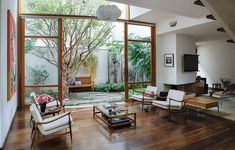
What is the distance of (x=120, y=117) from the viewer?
13.9 ft

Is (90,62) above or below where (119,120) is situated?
above

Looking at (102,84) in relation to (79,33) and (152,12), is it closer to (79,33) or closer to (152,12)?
(79,33)

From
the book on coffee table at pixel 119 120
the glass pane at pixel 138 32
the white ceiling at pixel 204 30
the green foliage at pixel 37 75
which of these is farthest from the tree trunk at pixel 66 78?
the white ceiling at pixel 204 30

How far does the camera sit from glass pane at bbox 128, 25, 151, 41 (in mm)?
6750

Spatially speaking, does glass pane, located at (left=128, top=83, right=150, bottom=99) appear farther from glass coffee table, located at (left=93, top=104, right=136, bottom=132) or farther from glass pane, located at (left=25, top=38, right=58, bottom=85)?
glass pane, located at (left=25, top=38, right=58, bottom=85)

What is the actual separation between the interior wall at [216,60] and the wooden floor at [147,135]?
6032mm

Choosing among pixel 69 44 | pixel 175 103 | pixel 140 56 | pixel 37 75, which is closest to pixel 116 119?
pixel 175 103

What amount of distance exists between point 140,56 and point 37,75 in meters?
3.82

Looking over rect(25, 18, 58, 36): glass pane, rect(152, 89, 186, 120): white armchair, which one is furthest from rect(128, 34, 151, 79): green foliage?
rect(25, 18, 58, 36): glass pane

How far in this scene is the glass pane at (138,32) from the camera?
675cm

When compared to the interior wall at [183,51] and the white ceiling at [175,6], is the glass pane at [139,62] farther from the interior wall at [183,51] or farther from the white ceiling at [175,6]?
the white ceiling at [175,6]

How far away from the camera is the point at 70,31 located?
26.2ft

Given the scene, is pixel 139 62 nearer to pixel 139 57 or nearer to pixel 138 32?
pixel 139 57

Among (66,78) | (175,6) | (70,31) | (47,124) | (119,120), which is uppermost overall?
(70,31)
